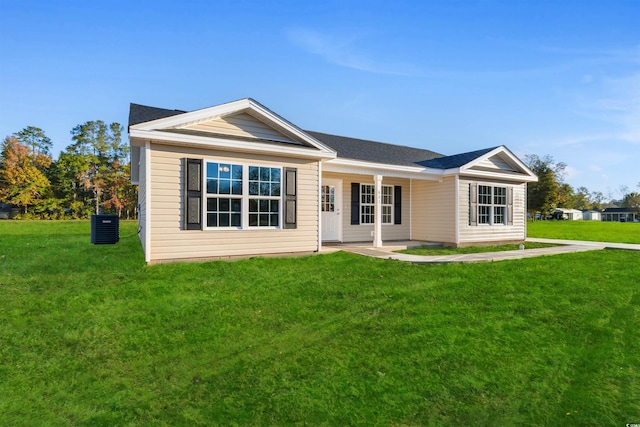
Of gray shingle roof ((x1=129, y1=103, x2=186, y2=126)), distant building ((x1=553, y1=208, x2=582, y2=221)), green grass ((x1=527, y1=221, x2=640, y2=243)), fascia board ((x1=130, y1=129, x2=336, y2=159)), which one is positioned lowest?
green grass ((x1=527, y1=221, x2=640, y2=243))

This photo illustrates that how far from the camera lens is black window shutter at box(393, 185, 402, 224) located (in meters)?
13.1

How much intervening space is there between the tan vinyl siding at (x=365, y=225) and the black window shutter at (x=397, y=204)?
16cm

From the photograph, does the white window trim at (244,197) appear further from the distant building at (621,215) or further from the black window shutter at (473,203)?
the distant building at (621,215)

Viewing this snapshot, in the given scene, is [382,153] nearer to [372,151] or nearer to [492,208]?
[372,151]

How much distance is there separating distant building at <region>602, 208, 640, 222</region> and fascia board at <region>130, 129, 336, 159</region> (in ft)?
270

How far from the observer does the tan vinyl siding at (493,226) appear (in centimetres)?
1208

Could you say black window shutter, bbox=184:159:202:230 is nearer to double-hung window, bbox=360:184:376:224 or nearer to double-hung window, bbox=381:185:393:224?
double-hung window, bbox=360:184:376:224

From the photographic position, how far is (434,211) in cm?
1278

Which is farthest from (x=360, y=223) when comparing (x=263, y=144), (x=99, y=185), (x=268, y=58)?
(x=99, y=185)

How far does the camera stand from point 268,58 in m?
11.5

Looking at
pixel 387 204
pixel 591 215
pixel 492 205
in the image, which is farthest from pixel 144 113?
pixel 591 215

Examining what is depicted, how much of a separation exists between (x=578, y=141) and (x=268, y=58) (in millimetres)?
17557

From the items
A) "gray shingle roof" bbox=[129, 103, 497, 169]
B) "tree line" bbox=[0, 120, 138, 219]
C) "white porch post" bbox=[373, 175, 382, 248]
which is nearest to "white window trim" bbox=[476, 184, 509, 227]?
"gray shingle roof" bbox=[129, 103, 497, 169]

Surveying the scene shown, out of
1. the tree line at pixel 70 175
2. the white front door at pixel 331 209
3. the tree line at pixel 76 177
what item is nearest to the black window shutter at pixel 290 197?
the white front door at pixel 331 209
